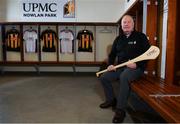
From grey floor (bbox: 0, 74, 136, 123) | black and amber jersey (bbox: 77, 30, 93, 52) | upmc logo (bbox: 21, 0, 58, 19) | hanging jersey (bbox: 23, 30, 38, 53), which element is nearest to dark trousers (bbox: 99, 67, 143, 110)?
grey floor (bbox: 0, 74, 136, 123)

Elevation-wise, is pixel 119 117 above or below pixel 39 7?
below

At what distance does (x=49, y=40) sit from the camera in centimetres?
750

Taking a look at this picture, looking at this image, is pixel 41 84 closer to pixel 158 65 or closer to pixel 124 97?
pixel 158 65

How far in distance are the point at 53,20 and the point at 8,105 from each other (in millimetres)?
4206

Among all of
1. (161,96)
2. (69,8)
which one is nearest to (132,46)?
(161,96)

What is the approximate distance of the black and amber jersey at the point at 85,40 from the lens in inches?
295

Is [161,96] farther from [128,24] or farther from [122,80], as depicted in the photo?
[128,24]

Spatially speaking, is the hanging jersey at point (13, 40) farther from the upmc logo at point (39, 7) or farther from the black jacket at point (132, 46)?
the black jacket at point (132, 46)

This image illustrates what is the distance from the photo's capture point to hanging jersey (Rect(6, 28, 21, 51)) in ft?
24.7

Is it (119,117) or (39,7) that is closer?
(119,117)

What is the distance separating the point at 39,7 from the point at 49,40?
41.6 inches

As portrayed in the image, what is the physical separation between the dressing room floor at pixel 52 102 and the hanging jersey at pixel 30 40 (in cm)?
151

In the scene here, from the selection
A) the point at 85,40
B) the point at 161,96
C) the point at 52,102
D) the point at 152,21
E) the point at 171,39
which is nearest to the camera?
the point at 161,96

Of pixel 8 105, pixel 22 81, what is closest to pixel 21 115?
pixel 8 105
